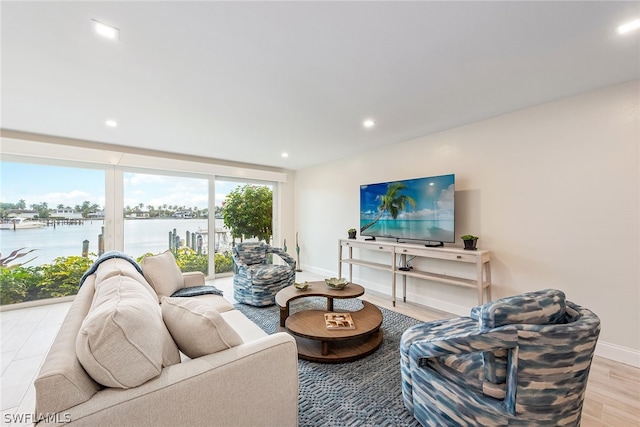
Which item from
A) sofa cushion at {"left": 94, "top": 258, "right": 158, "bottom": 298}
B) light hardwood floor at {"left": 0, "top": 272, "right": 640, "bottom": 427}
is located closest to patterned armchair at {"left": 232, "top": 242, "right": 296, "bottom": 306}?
sofa cushion at {"left": 94, "top": 258, "right": 158, "bottom": 298}

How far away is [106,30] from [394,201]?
11.3ft

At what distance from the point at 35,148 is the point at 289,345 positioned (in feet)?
14.5

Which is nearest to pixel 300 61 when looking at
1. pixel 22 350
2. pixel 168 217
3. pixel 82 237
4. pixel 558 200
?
pixel 558 200

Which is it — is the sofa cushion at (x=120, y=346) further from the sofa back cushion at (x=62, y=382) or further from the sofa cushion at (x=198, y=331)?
the sofa cushion at (x=198, y=331)

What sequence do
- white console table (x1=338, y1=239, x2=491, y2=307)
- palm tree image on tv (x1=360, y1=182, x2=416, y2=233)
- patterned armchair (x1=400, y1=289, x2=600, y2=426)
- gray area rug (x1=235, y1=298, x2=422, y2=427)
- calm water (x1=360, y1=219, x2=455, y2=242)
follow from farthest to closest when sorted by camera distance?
palm tree image on tv (x1=360, y1=182, x2=416, y2=233)
calm water (x1=360, y1=219, x2=455, y2=242)
white console table (x1=338, y1=239, x2=491, y2=307)
gray area rug (x1=235, y1=298, x2=422, y2=427)
patterned armchair (x1=400, y1=289, x2=600, y2=426)

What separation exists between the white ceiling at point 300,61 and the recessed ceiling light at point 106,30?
0.04m

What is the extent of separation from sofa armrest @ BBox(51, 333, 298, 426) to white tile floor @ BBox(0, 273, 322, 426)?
0.78 m

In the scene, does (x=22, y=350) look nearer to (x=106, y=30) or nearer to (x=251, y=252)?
(x=251, y=252)

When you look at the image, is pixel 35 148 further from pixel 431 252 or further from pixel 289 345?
pixel 431 252

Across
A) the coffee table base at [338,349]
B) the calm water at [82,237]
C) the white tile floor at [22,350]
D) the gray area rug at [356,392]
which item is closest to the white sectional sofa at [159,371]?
the gray area rug at [356,392]

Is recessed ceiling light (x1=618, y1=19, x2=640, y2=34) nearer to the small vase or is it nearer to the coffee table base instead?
the small vase

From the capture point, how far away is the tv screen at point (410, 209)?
10.6ft

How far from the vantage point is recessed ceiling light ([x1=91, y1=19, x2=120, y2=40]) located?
156 centimetres

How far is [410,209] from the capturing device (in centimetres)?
363
